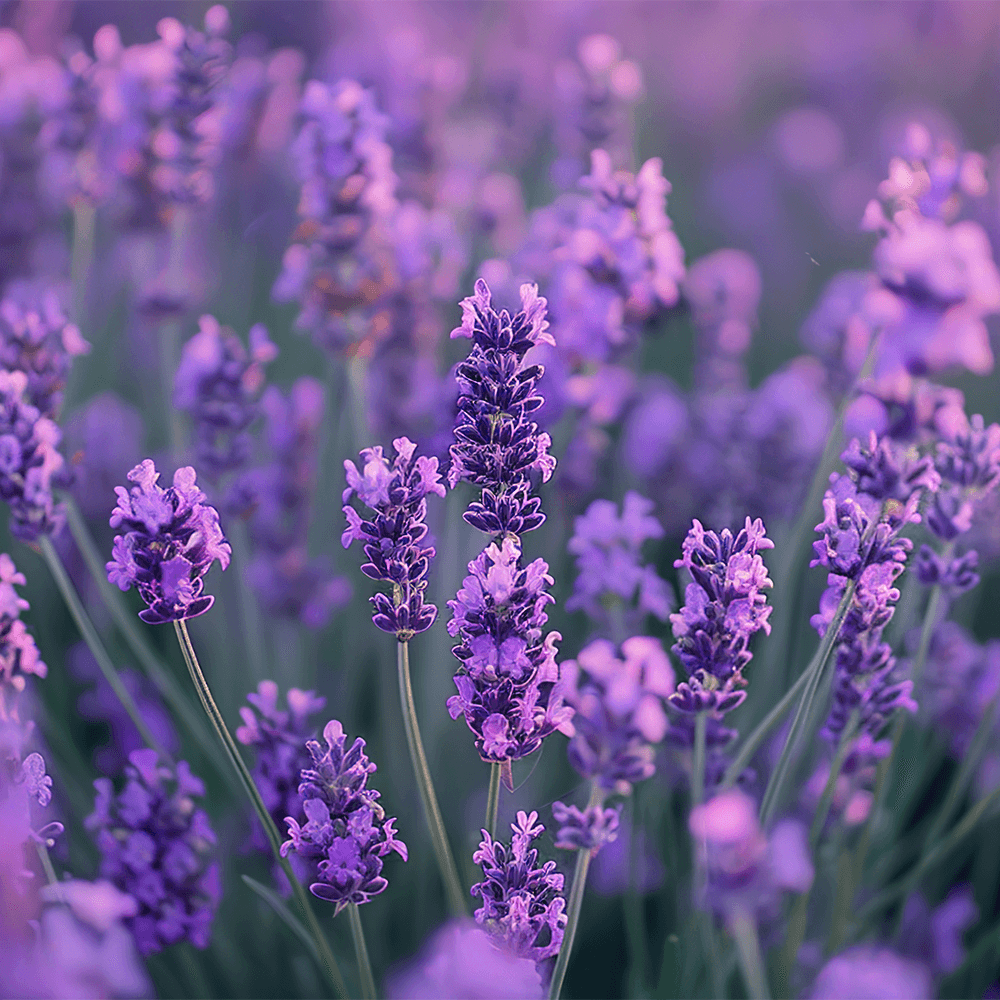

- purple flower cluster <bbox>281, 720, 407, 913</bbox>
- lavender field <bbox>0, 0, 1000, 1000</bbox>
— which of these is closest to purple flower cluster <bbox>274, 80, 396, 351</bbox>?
lavender field <bbox>0, 0, 1000, 1000</bbox>

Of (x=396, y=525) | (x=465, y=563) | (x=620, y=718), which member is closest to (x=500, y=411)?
(x=396, y=525)

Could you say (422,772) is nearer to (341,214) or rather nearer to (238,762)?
(238,762)

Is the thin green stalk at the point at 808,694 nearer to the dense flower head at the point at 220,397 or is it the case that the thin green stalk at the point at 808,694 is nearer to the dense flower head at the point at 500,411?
the dense flower head at the point at 500,411

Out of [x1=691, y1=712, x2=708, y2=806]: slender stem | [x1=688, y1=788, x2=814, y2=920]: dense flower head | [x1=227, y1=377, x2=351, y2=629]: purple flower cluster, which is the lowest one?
[x1=688, y1=788, x2=814, y2=920]: dense flower head

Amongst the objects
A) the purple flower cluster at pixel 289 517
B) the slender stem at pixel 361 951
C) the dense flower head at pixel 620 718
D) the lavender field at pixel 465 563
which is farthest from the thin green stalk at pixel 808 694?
the purple flower cluster at pixel 289 517

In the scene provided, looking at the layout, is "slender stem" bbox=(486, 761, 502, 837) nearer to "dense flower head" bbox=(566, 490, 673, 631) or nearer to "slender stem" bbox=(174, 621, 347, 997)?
"slender stem" bbox=(174, 621, 347, 997)

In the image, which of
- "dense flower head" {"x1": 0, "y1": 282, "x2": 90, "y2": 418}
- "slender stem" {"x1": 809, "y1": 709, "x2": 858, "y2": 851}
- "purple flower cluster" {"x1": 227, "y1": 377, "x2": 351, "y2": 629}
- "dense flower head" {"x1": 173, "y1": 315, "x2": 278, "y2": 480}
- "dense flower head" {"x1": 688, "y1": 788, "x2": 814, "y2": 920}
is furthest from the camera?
"purple flower cluster" {"x1": 227, "y1": 377, "x2": 351, "y2": 629}
